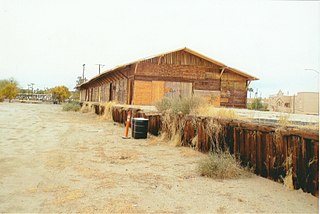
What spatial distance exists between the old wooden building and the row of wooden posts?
13.6 m

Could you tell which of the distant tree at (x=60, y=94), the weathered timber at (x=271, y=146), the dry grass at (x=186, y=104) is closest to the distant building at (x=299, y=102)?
the dry grass at (x=186, y=104)

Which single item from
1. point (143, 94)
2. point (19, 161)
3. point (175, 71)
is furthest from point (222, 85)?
point (19, 161)

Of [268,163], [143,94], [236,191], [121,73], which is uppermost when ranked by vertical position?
[121,73]

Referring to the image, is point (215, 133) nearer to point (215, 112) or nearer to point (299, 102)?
point (215, 112)

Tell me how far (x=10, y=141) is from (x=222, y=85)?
18129mm

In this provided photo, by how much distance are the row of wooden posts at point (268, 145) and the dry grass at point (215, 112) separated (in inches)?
13.8

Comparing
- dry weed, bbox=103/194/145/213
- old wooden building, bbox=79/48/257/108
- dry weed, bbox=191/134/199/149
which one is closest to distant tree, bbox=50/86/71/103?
old wooden building, bbox=79/48/257/108

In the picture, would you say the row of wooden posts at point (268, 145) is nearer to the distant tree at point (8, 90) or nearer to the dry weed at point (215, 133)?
the dry weed at point (215, 133)

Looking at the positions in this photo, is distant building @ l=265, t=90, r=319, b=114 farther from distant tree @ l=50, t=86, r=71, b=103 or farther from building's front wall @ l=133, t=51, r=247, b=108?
distant tree @ l=50, t=86, r=71, b=103

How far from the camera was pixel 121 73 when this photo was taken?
23.6m

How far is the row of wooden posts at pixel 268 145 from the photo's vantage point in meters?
4.46

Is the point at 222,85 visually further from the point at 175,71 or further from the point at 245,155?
the point at 245,155

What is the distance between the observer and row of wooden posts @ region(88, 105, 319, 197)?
14.6 feet

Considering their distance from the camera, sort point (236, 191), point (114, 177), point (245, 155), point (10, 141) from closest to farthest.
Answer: point (236, 191)
point (114, 177)
point (245, 155)
point (10, 141)
